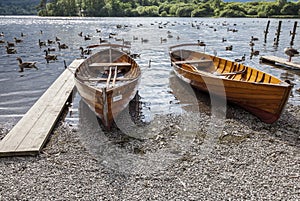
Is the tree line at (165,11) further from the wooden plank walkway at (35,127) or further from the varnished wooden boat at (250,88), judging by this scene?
the wooden plank walkway at (35,127)

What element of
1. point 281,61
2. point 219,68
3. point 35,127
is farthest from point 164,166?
point 281,61

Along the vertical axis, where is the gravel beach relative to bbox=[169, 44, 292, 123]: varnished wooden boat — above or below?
below

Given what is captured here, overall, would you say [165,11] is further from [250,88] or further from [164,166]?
[164,166]

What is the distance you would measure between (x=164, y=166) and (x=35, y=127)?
12.6 ft

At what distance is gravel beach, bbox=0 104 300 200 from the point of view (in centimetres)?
495

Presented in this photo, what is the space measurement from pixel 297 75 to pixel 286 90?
908cm

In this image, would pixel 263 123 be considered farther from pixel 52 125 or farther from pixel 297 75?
pixel 297 75

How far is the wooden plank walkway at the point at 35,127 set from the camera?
609cm

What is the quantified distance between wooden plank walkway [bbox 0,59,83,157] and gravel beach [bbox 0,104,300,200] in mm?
216

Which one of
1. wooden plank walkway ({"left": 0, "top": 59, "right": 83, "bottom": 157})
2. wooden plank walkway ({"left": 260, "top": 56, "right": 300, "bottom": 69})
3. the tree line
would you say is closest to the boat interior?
wooden plank walkway ({"left": 0, "top": 59, "right": 83, "bottom": 157})

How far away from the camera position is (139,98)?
1077 centimetres

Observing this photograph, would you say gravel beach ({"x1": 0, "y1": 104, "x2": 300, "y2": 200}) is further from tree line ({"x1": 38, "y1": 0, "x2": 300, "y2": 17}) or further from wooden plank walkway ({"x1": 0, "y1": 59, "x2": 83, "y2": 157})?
tree line ({"x1": 38, "y1": 0, "x2": 300, "y2": 17})

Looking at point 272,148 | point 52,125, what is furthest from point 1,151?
point 272,148

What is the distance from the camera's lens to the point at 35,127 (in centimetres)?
716
